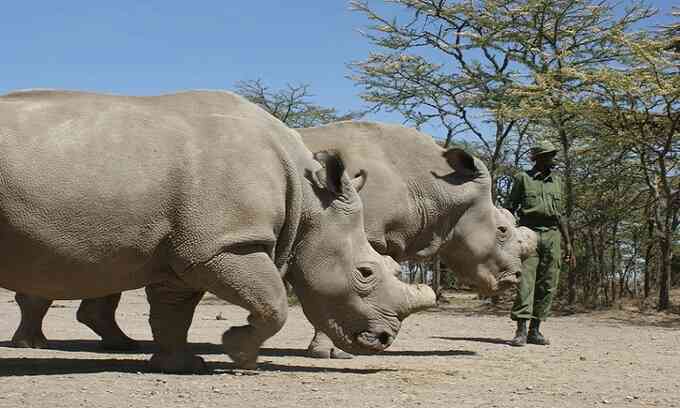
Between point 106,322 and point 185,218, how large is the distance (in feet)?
10.0

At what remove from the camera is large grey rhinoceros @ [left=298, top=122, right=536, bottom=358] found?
7.79 m

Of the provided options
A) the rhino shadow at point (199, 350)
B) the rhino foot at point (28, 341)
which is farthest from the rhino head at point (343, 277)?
the rhino foot at point (28, 341)

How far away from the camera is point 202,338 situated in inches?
372

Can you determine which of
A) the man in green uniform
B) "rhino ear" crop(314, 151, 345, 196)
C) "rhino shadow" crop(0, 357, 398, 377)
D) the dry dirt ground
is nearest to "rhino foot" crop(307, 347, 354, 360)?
the dry dirt ground

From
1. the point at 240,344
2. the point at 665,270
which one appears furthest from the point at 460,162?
the point at 665,270

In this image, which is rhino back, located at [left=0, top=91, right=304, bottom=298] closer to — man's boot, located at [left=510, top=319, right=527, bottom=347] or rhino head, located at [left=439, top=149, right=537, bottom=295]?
rhino head, located at [left=439, top=149, right=537, bottom=295]

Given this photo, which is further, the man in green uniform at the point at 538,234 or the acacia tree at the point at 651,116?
the acacia tree at the point at 651,116

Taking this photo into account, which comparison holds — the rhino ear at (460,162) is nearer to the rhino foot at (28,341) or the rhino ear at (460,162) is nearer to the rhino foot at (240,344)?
the rhino foot at (240,344)

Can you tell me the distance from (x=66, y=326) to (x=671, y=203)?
10321 mm

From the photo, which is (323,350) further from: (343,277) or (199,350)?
(343,277)

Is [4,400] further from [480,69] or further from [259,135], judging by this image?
[480,69]

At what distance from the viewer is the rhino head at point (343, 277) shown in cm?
599

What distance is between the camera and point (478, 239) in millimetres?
8227

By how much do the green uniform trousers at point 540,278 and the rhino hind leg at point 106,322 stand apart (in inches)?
151
